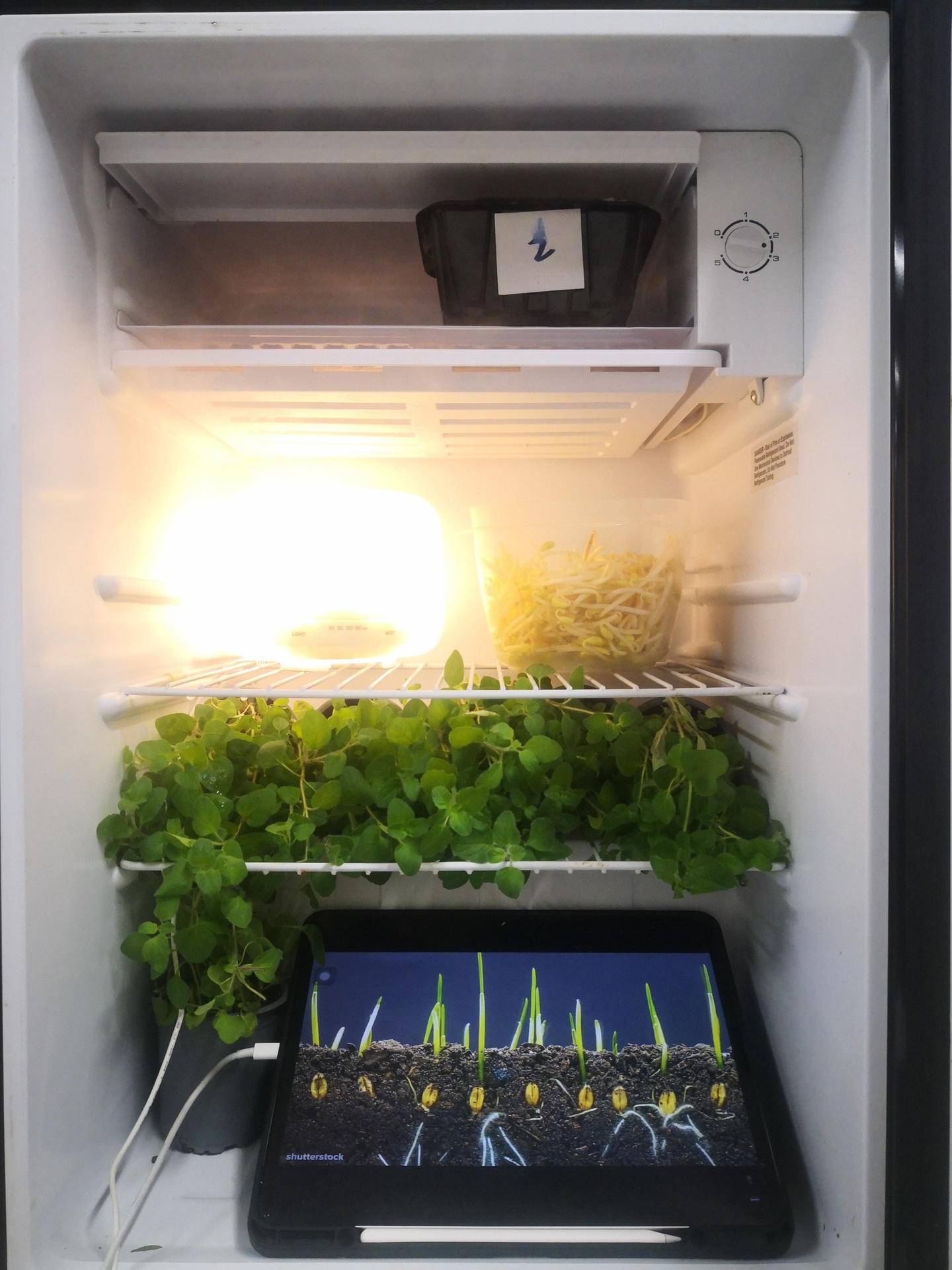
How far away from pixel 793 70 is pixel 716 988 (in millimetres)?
995

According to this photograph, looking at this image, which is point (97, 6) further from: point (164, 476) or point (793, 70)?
point (793, 70)

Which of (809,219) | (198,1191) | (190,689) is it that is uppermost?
(809,219)

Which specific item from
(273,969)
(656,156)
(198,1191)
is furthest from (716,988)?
(656,156)

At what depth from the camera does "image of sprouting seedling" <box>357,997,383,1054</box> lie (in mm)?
902

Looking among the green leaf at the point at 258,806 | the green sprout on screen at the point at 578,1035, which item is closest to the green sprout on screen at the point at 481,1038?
the green sprout on screen at the point at 578,1035

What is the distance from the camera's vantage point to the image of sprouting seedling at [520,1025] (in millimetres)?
904

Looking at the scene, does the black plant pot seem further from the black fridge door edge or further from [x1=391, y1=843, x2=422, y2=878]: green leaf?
the black fridge door edge

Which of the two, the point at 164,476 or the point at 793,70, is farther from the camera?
the point at 164,476

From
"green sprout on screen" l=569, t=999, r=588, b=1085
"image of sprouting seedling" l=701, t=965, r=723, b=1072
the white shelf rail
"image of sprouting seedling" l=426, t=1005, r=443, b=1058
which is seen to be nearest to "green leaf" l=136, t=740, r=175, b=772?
the white shelf rail

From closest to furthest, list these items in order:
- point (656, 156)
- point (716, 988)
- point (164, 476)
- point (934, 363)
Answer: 1. point (934, 363)
2. point (656, 156)
3. point (716, 988)
4. point (164, 476)

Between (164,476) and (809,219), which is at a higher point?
(809,219)

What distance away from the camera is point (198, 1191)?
86cm

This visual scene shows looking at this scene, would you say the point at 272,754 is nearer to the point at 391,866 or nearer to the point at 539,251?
the point at 391,866

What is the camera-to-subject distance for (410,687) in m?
0.98
